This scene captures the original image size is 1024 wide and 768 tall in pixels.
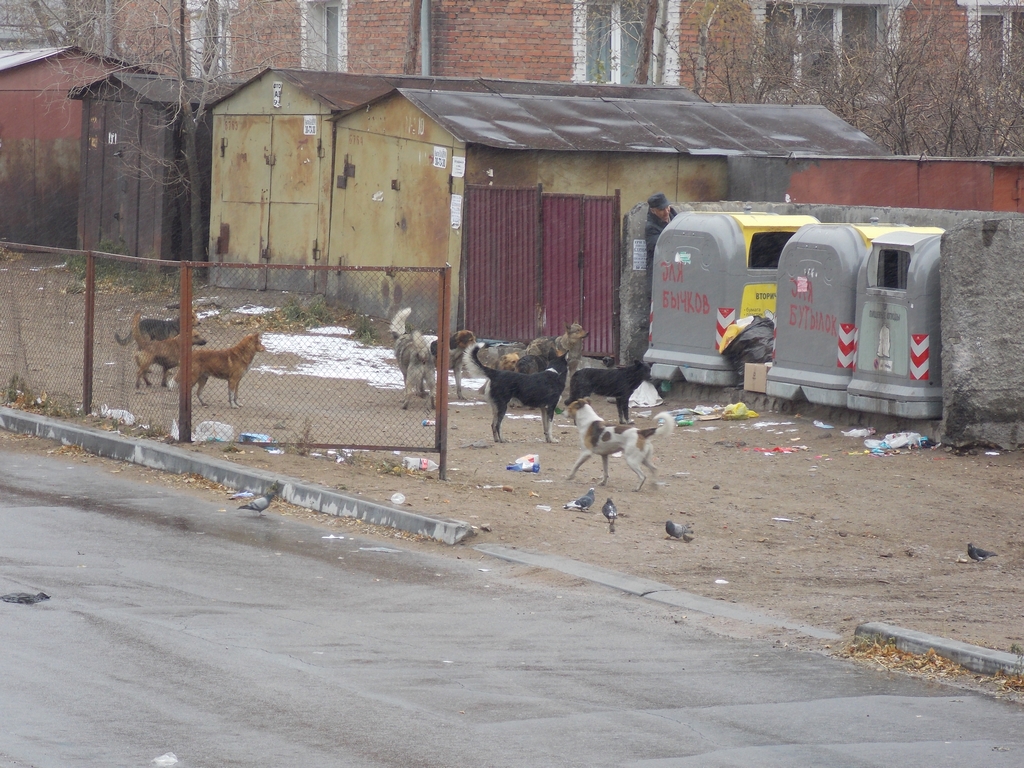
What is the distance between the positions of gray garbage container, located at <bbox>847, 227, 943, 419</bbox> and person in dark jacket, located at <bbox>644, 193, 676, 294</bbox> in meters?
3.12

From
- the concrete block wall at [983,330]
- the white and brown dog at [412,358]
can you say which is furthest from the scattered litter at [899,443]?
the white and brown dog at [412,358]

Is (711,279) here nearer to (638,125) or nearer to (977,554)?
(638,125)

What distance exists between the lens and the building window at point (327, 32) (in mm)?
29925

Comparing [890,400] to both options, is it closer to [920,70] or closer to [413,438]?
[413,438]

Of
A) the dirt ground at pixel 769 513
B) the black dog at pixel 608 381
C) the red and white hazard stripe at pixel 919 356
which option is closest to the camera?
the dirt ground at pixel 769 513

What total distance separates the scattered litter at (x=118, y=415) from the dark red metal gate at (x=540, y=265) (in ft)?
19.5

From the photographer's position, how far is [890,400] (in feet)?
40.2

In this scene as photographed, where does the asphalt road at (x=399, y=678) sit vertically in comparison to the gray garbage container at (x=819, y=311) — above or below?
below

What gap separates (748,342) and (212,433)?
19.1 ft

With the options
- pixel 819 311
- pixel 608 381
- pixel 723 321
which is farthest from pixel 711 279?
pixel 608 381

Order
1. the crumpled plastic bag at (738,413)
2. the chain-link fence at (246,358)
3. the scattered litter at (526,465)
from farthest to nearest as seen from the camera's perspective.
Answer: the crumpled plastic bag at (738,413), the chain-link fence at (246,358), the scattered litter at (526,465)

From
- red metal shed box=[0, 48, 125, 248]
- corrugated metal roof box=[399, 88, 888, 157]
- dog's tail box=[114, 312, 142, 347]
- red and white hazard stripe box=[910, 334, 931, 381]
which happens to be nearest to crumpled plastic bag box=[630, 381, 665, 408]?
red and white hazard stripe box=[910, 334, 931, 381]

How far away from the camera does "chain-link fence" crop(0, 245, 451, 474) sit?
11.5 m

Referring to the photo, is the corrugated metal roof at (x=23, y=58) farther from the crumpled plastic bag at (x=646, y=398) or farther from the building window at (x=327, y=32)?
the crumpled plastic bag at (x=646, y=398)
